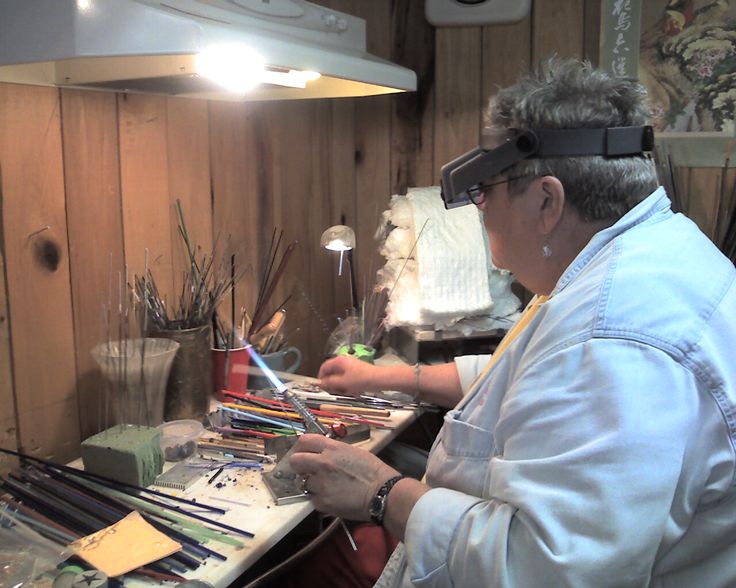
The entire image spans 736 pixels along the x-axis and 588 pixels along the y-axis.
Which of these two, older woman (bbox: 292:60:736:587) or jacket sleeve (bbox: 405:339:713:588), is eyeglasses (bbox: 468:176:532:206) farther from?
jacket sleeve (bbox: 405:339:713:588)

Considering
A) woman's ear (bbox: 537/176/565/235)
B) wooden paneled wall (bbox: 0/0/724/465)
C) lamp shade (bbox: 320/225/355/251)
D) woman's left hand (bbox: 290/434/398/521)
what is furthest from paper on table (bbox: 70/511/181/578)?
lamp shade (bbox: 320/225/355/251)

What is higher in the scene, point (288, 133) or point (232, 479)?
point (288, 133)

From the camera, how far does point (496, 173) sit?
1.06 m

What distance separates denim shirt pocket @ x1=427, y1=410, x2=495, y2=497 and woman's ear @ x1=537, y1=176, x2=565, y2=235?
328mm

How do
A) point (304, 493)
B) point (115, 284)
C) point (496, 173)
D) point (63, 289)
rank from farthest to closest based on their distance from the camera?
1. point (115, 284)
2. point (63, 289)
3. point (304, 493)
4. point (496, 173)

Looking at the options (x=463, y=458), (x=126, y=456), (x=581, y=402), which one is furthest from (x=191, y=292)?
(x=581, y=402)

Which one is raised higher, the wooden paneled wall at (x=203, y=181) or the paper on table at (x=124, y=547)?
the wooden paneled wall at (x=203, y=181)

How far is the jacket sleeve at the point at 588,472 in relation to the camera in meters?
0.77

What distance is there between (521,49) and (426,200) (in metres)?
0.60

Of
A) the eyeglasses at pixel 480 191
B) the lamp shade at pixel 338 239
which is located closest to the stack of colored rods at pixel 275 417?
the lamp shade at pixel 338 239

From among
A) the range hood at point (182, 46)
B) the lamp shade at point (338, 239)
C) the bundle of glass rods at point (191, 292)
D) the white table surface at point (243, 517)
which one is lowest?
the white table surface at point (243, 517)

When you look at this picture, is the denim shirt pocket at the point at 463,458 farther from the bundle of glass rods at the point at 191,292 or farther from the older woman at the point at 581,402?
the bundle of glass rods at the point at 191,292

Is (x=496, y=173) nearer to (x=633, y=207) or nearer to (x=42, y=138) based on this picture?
(x=633, y=207)

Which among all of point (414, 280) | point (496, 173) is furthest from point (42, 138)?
point (414, 280)
